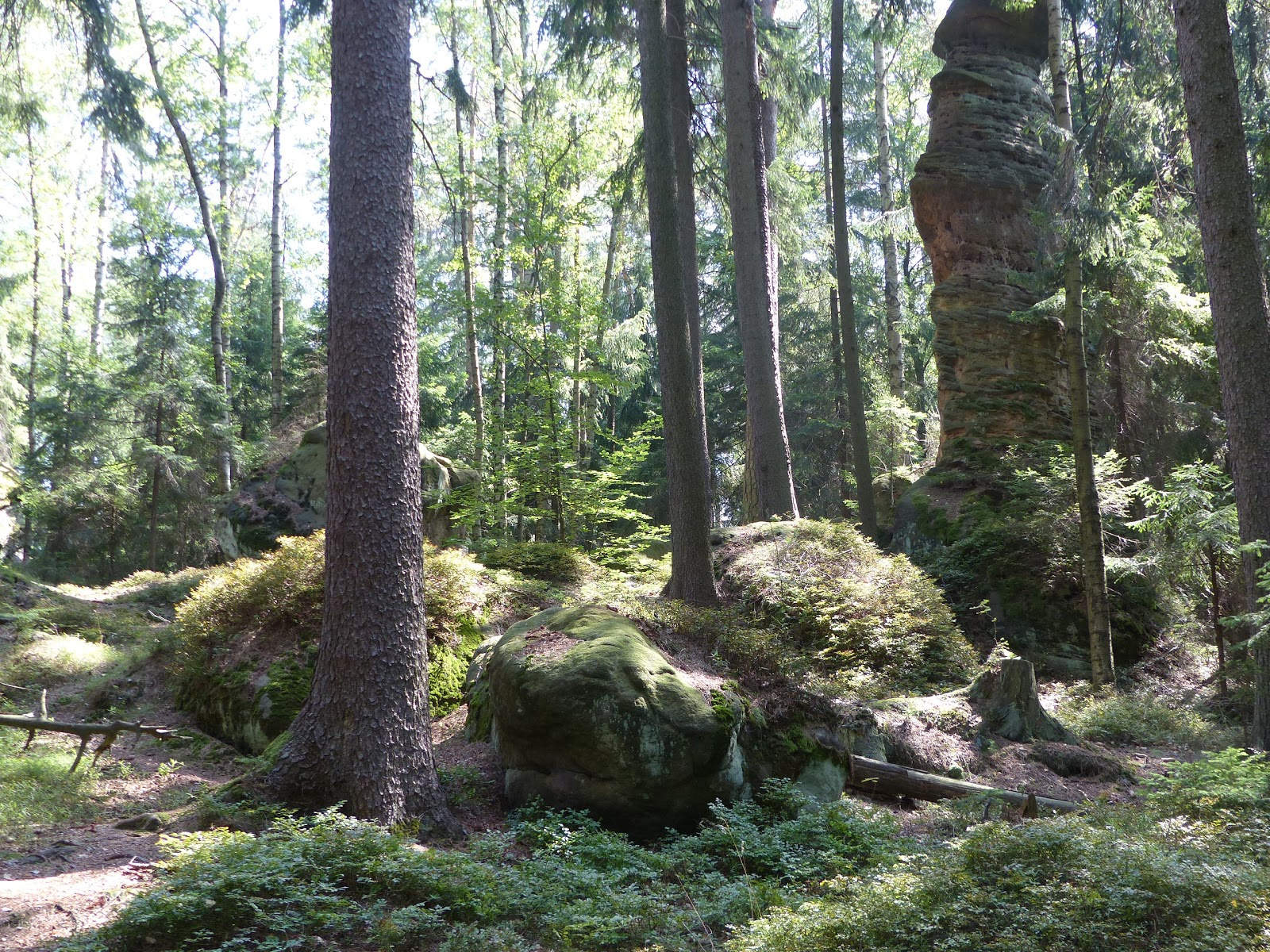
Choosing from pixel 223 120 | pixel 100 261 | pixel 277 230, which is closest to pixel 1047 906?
pixel 277 230

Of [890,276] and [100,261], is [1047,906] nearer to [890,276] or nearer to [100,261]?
[890,276]

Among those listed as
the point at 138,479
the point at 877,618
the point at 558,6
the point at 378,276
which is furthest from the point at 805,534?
the point at 138,479

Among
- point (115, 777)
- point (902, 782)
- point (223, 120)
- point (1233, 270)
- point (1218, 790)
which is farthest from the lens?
point (223, 120)

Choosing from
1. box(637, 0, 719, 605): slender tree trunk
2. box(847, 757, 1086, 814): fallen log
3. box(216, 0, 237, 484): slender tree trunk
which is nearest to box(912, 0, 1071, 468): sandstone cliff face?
box(637, 0, 719, 605): slender tree trunk

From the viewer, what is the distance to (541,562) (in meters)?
11.7

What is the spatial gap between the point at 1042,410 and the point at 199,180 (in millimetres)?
18734

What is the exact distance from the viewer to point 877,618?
10.1 meters

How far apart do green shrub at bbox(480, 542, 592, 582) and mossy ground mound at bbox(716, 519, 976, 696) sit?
203 cm

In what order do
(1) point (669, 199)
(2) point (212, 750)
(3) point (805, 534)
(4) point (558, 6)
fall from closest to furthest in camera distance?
1. (2) point (212, 750)
2. (1) point (669, 199)
3. (3) point (805, 534)
4. (4) point (558, 6)

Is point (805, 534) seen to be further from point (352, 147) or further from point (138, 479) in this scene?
point (138, 479)

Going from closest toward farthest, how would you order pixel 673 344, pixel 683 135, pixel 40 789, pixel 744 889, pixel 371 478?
pixel 744 889 < pixel 371 478 < pixel 40 789 < pixel 673 344 < pixel 683 135

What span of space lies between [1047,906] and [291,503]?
39.4 ft

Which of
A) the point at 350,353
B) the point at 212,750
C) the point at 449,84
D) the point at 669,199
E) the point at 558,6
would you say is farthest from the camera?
the point at 558,6

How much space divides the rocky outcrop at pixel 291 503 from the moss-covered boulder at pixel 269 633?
366 cm
